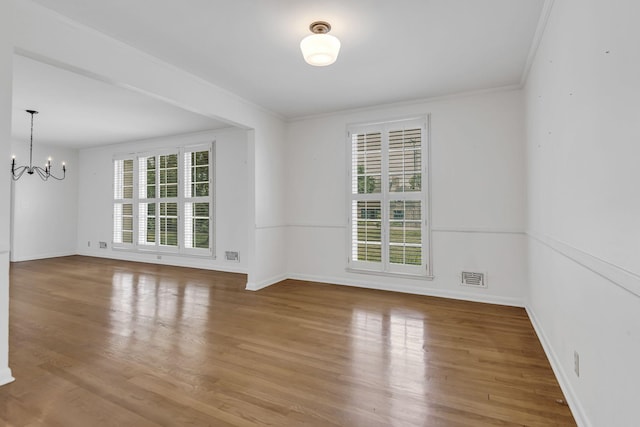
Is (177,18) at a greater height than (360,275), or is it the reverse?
(177,18)

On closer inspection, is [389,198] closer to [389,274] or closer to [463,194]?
[463,194]

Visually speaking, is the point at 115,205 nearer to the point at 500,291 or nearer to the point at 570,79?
the point at 500,291

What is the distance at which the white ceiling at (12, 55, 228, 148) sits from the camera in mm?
3667

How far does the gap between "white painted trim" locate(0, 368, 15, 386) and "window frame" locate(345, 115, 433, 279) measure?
3688mm

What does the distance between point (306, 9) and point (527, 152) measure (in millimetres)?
2784

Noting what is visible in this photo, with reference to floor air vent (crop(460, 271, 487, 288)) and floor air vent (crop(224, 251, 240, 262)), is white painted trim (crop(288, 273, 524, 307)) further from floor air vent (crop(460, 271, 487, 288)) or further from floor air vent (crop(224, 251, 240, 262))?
floor air vent (crop(224, 251, 240, 262))

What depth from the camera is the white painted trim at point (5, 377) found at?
6.92 ft

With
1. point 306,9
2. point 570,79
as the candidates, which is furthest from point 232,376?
point 570,79

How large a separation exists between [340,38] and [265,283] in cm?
342

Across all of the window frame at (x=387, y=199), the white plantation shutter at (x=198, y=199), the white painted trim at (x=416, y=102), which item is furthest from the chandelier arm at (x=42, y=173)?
the window frame at (x=387, y=199)

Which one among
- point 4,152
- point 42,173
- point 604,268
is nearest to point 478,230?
point 604,268

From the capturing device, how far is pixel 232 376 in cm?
223

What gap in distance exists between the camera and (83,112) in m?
4.89

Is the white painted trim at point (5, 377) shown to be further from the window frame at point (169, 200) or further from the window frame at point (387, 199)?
the window frame at point (169, 200)
